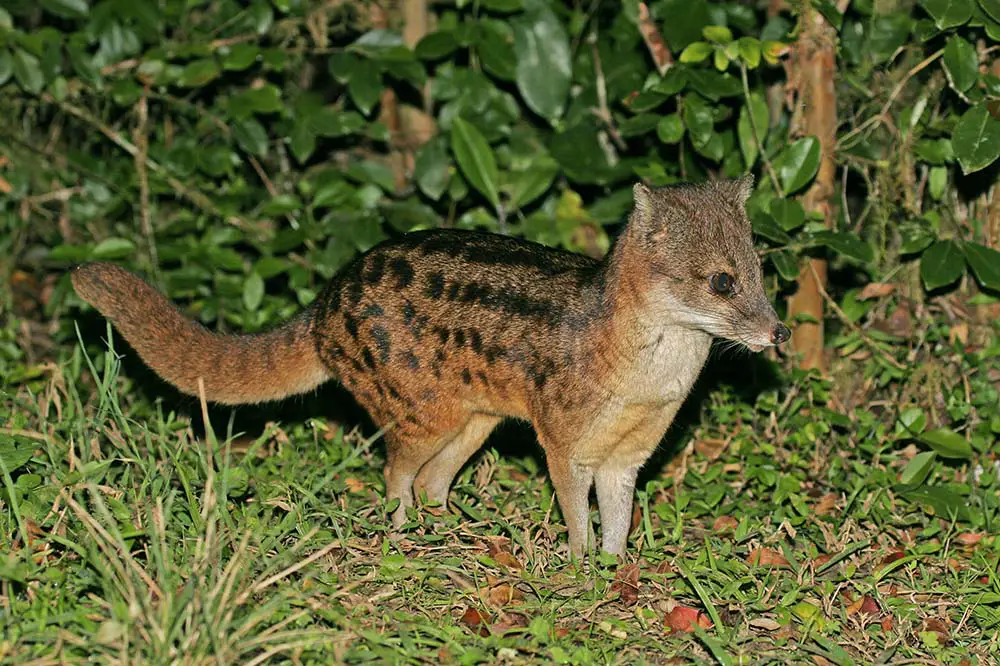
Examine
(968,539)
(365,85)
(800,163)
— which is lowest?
(968,539)

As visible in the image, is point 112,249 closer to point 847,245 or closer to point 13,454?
point 13,454

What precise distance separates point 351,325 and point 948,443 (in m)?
3.14

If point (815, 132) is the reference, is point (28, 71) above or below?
above

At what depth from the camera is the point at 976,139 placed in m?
6.63

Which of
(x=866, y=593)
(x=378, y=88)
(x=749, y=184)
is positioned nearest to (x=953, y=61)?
(x=749, y=184)

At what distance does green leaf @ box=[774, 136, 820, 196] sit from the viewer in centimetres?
692

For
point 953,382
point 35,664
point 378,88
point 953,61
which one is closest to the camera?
point 35,664

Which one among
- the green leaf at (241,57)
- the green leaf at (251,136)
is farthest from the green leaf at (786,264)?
the green leaf at (241,57)

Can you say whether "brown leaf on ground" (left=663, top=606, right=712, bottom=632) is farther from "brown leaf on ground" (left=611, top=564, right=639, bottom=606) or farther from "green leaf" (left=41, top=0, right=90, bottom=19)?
"green leaf" (left=41, top=0, right=90, bottom=19)

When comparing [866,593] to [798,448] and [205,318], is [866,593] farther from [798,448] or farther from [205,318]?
[205,318]

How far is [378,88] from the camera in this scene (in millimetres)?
7926

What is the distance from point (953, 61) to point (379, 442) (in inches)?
143

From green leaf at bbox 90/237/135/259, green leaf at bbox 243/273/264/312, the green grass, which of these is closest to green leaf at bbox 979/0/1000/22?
the green grass

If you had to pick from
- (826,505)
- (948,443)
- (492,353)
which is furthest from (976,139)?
(492,353)
